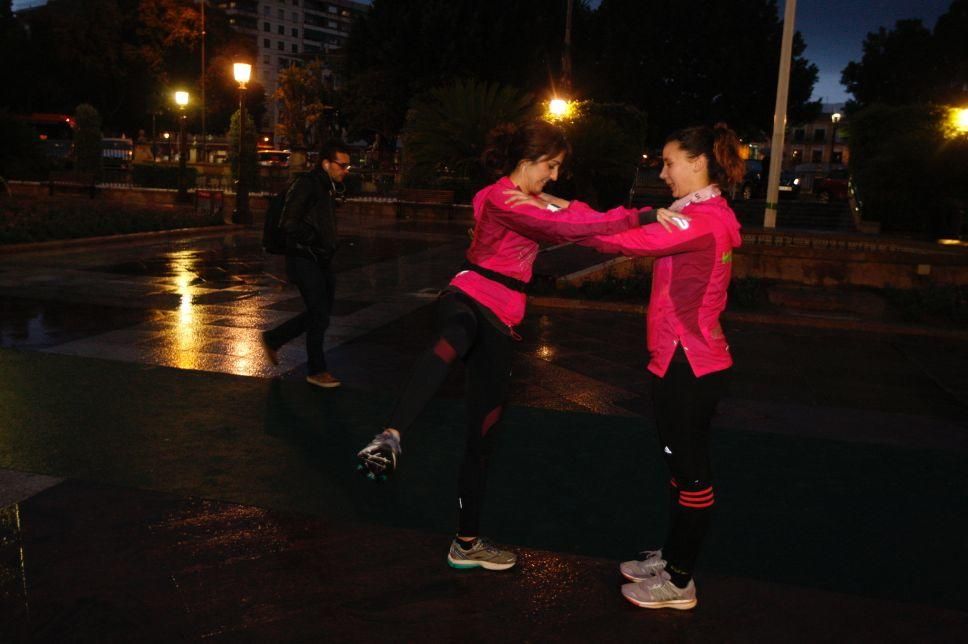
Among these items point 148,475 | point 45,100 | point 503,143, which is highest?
point 45,100

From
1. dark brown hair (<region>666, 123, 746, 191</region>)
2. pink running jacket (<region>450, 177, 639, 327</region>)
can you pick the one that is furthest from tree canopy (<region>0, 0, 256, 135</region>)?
dark brown hair (<region>666, 123, 746, 191</region>)

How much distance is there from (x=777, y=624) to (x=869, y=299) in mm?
8697

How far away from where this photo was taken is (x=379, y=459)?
9.97 ft

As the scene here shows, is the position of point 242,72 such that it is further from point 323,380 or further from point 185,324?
point 323,380

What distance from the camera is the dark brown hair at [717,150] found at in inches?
122

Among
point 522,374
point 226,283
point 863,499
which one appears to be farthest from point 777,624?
point 226,283

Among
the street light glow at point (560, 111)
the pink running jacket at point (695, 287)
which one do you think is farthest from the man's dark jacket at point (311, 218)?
the street light glow at point (560, 111)

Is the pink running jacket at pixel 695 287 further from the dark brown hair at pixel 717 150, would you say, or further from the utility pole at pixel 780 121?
the utility pole at pixel 780 121

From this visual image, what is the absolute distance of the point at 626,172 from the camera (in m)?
27.3

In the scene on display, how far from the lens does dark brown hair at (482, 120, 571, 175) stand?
3293mm

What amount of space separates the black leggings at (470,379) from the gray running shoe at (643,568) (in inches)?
25.7

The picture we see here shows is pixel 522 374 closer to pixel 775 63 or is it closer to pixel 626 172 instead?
pixel 626 172

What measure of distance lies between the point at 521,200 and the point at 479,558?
1501mm

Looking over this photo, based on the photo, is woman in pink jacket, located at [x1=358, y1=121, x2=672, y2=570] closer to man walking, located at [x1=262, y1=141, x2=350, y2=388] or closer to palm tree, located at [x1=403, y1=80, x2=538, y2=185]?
man walking, located at [x1=262, y1=141, x2=350, y2=388]
